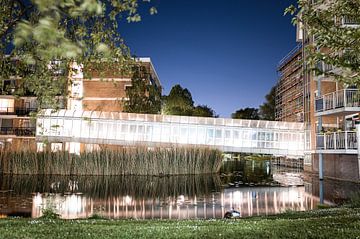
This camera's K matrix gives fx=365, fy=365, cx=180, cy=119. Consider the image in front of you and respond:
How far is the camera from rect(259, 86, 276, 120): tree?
56531 millimetres

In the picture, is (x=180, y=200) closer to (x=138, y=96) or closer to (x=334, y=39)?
(x=334, y=39)

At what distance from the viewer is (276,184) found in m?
20.6

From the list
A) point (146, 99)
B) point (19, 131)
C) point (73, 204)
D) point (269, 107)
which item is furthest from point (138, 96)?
point (269, 107)

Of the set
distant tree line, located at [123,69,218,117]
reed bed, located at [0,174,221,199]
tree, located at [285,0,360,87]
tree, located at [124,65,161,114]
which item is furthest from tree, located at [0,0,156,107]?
tree, located at [124,65,161,114]

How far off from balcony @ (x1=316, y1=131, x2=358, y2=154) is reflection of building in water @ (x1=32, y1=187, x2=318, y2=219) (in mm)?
3776

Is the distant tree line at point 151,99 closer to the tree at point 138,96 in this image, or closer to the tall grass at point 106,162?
the tree at point 138,96

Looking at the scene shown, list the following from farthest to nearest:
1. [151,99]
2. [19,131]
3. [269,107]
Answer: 1. [269,107]
2. [19,131]
3. [151,99]

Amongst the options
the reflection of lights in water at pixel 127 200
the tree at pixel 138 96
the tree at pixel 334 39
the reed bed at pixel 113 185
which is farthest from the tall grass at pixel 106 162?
the tree at pixel 334 39

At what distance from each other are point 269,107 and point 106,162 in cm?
3953

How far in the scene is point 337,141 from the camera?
1933 cm

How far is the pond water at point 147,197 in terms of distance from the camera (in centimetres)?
1183

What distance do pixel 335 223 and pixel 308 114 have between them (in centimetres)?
2591

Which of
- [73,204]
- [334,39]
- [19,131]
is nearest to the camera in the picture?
[334,39]

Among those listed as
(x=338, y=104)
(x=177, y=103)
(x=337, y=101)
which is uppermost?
(x=177, y=103)
